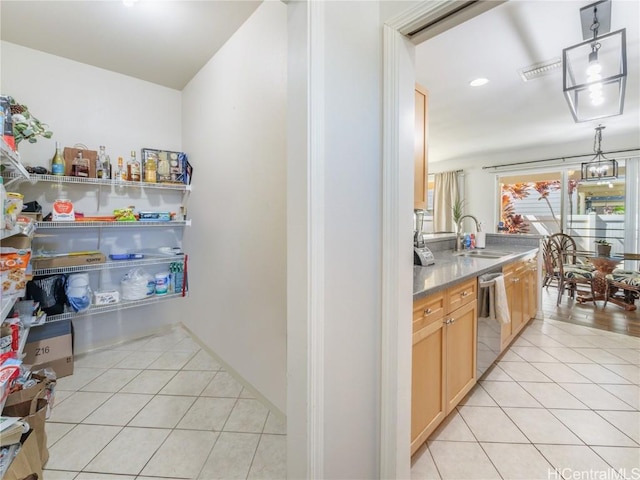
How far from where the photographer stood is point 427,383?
1.48 meters

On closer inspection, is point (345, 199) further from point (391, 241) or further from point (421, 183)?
point (421, 183)

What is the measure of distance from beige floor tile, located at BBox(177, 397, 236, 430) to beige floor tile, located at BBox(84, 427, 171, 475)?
0.13m

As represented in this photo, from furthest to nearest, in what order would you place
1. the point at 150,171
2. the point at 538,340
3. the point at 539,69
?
the point at 538,340
the point at 150,171
the point at 539,69

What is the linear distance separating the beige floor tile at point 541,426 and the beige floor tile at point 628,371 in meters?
1.02

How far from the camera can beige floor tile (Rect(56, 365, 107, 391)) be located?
210cm

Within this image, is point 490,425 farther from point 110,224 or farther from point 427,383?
point 110,224

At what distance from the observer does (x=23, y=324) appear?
71.3 inches

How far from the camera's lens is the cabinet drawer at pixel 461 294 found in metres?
1.62

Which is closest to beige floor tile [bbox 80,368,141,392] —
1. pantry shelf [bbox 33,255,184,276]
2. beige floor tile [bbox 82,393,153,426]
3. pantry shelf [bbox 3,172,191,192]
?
beige floor tile [bbox 82,393,153,426]

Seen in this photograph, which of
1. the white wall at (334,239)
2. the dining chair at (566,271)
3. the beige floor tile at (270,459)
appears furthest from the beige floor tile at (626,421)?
the dining chair at (566,271)

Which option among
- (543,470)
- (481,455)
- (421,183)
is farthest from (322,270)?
(543,470)

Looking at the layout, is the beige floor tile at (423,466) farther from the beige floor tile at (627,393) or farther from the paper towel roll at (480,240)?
the paper towel roll at (480,240)

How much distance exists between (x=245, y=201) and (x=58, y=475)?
5.65 ft

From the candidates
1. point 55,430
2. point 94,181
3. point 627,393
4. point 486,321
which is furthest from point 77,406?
point 627,393
